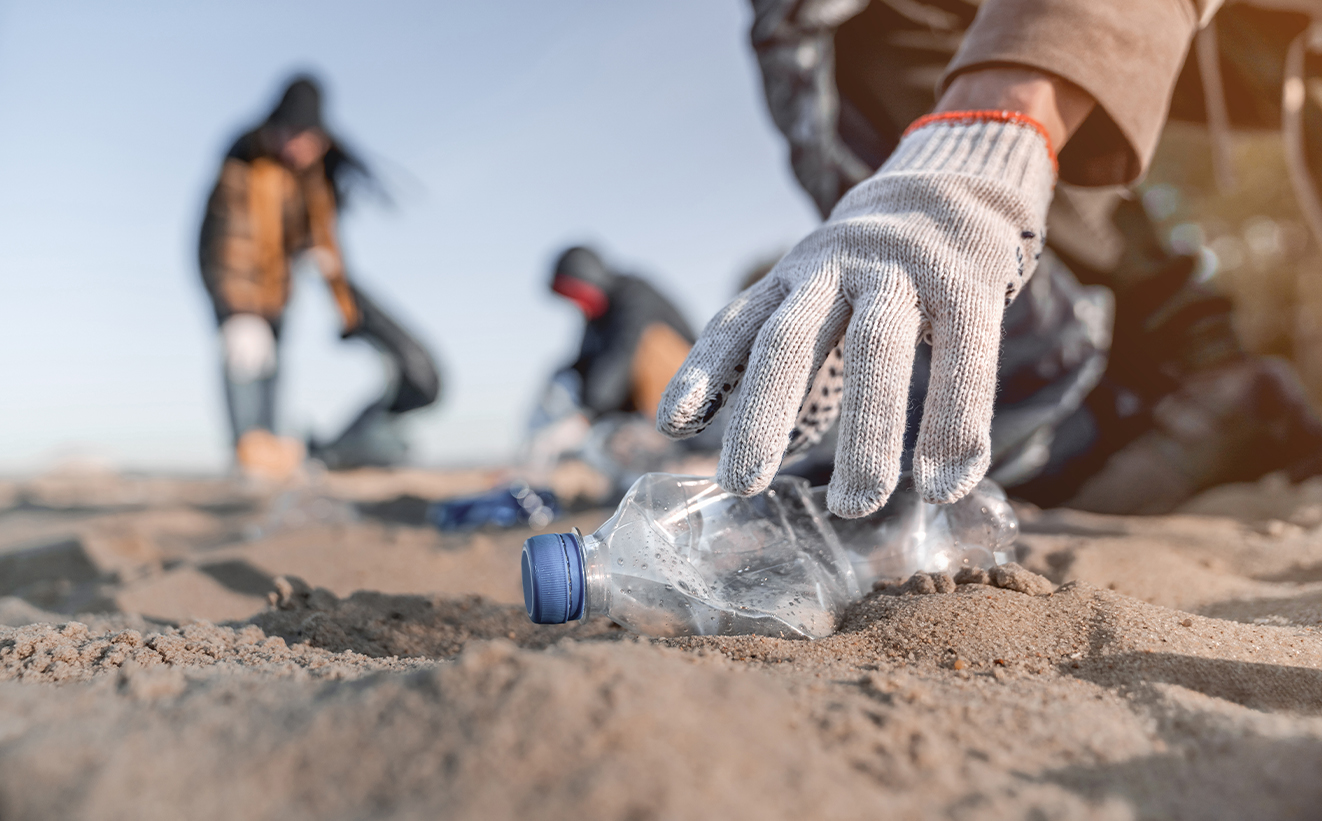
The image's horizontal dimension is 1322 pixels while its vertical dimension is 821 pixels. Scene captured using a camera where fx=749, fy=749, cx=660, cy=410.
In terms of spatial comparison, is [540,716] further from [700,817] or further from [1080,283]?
[1080,283]

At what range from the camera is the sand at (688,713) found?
1.95ft

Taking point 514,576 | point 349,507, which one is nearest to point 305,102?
point 349,507

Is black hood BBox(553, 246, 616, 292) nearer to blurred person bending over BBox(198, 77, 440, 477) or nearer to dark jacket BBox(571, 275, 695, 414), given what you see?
dark jacket BBox(571, 275, 695, 414)

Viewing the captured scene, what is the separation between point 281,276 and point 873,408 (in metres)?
6.05

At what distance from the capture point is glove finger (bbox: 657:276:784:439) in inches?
47.5

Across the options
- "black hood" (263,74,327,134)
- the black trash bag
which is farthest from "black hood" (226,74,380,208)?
the black trash bag

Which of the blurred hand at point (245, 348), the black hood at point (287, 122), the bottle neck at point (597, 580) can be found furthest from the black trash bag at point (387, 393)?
the bottle neck at point (597, 580)

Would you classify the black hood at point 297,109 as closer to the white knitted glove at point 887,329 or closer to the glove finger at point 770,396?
the white knitted glove at point 887,329

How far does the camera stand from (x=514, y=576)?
212 centimetres

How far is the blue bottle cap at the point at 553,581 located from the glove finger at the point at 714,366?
25cm

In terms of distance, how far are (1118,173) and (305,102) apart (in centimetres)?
612

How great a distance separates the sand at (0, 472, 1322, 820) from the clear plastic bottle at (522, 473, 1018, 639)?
0.38 ft

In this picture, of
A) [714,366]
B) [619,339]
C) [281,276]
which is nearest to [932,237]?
[714,366]

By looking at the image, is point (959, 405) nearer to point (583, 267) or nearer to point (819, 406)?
point (819, 406)
